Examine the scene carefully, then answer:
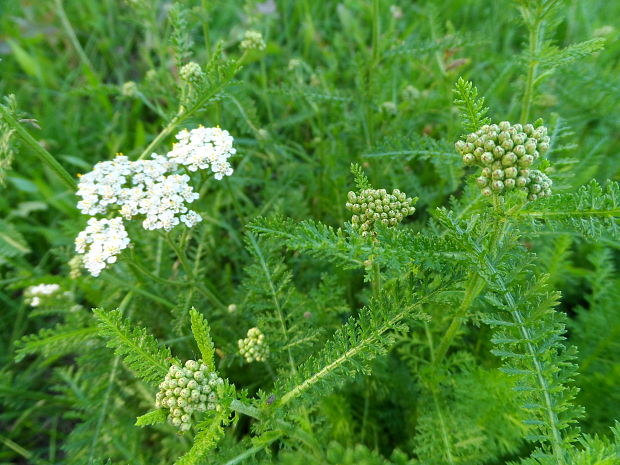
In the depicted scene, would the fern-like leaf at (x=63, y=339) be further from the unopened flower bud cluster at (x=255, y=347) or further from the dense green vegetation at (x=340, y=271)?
the unopened flower bud cluster at (x=255, y=347)

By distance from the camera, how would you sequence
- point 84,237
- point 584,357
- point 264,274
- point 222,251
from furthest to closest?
point 222,251, point 584,357, point 264,274, point 84,237

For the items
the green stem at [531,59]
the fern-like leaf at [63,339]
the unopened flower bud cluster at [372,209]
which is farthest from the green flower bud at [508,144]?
the fern-like leaf at [63,339]

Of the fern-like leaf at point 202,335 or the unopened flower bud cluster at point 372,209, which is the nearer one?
the fern-like leaf at point 202,335

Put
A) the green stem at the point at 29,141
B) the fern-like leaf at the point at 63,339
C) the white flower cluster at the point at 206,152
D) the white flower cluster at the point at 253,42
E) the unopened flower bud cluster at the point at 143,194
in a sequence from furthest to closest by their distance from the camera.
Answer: the white flower cluster at the point at 253,42 < the fern-like leaf at the point at 63,339 < the white flower cluster at the point at 206,152 < the unopened flower bud cluster at the point at 143,194 < the green stem at the point at 29,141

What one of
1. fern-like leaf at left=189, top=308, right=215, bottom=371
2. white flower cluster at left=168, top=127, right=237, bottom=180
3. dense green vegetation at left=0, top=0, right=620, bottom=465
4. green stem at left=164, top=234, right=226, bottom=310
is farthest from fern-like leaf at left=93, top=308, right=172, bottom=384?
white flower cluster at left=168, top=127, right=237, bottom=180

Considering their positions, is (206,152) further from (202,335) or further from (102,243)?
(202,335)

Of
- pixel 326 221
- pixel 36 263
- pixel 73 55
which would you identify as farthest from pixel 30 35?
pixel 326 221

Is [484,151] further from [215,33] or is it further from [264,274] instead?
[215,33]

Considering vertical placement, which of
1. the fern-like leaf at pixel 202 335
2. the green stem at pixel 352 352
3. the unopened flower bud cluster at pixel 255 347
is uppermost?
the fern-like leaf at pixel 202 335

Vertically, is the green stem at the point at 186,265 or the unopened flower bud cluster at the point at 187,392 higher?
the green stem at the point at 186,265
